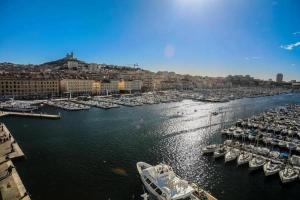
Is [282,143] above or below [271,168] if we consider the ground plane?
above

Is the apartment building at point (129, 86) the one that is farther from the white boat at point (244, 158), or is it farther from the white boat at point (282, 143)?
the white boat at point (244, 158)

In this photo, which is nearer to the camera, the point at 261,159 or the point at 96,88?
the point at 261,159

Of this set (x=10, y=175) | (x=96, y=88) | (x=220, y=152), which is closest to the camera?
(x=10, y=175)

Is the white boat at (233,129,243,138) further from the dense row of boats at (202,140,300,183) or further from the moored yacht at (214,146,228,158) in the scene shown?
the moored yacht at (214,146,228,158)

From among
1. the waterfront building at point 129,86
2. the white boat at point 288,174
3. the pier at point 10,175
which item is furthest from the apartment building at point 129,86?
the white boat at point 288,174

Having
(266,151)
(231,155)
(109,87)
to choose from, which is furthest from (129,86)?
(231,155)

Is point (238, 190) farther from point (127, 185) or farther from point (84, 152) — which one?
point (84, 152)

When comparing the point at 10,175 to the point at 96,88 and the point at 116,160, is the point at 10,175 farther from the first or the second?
the point at 96,88
